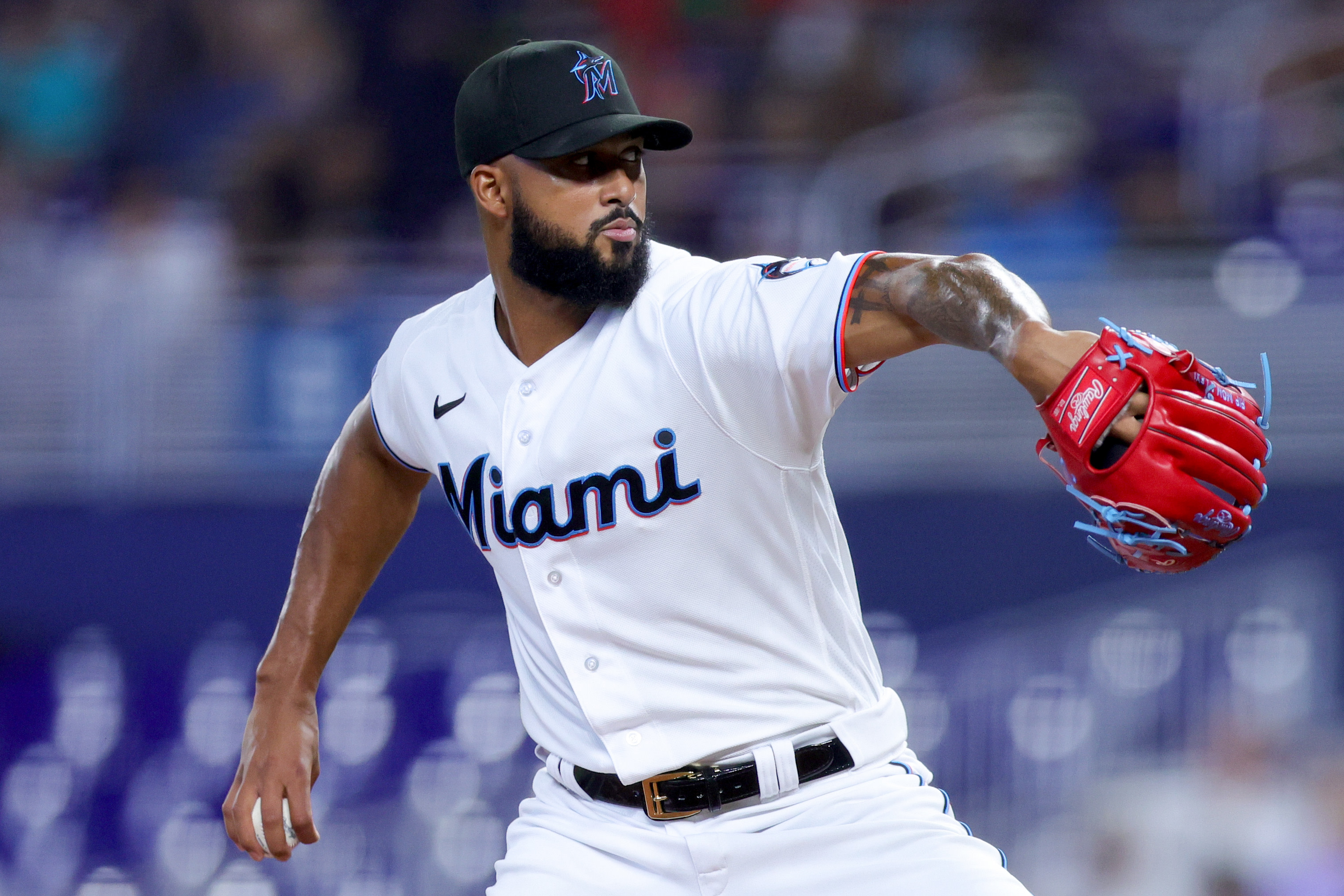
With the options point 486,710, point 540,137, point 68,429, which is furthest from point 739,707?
point 68,429

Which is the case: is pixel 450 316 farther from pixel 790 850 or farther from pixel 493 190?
pixel 790 850

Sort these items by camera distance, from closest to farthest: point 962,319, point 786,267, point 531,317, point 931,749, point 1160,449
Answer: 1. point 1160,449
2. point 962,319
3. point 786,267
4. point 531,317
5. point 931,749

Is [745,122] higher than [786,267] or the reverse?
higher

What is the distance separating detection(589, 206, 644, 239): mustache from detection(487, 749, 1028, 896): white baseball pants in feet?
3.41

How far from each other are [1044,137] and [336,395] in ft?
11.4

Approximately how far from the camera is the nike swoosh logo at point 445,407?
3047 millimetres

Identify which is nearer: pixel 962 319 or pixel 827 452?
pixel 962 319

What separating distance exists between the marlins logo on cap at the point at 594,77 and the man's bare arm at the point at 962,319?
696 millimetres

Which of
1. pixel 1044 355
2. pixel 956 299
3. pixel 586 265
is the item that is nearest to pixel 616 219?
pixel 586 265

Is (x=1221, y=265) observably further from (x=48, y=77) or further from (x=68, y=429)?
(x=48, y=77)

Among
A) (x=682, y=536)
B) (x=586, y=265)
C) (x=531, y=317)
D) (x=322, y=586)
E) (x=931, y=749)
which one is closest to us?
(x=682, y=536)

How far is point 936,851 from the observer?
2629 millimetres

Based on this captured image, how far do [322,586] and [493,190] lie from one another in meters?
0.93

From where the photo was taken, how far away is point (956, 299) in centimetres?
230
